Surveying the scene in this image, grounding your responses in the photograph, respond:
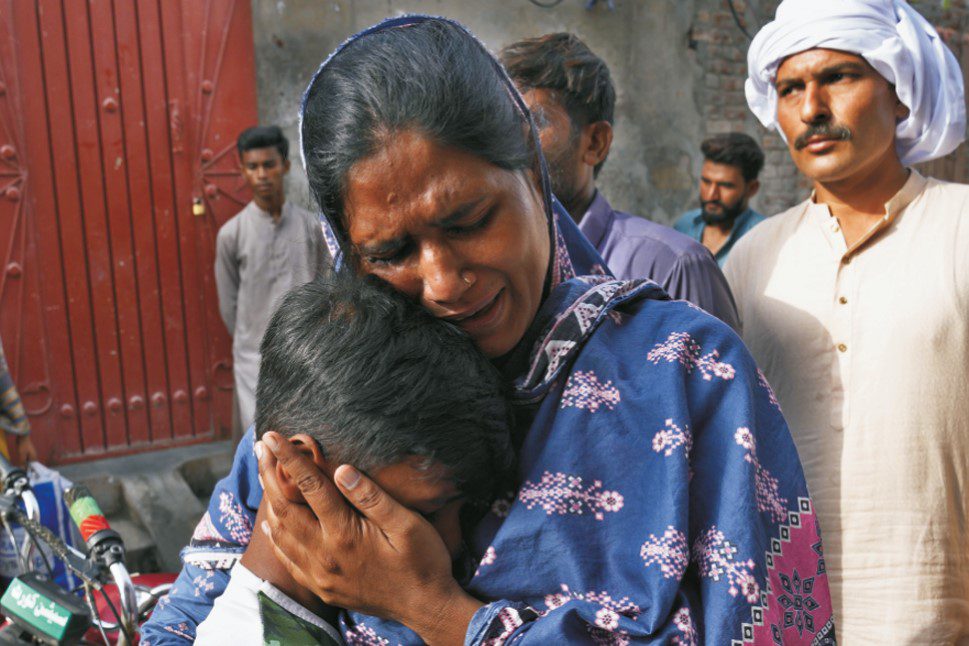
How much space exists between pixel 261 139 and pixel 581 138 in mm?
3112

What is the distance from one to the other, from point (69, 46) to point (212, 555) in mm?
4555

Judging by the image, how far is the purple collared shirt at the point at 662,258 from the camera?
2328mm

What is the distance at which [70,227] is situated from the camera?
519 cm

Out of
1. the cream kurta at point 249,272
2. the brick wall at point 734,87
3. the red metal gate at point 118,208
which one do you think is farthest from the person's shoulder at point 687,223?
the red metal gate at point 118,208

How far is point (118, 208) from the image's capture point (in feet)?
17.5

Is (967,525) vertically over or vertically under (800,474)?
under

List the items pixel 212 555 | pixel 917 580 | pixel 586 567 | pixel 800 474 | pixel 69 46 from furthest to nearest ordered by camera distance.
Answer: pixel 69 46 < pixel 917 580 < pixel 212 555 < pixel 800 474 < pixel 586 567

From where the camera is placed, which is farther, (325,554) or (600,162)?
(600,162)

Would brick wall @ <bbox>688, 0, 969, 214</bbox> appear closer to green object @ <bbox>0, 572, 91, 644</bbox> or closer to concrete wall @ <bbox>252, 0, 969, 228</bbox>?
concrete wall @ <bbox>252, 0, 969, 228</bbox>

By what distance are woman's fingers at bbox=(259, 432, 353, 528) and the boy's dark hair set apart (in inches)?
1.4

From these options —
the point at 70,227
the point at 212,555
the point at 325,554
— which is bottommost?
the point at 70,227

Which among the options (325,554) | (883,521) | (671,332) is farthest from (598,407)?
(883,521)

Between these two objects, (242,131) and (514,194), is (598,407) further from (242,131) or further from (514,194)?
(242,131)

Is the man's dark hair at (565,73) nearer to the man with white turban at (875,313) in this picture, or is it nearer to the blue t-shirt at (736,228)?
the man with white turban at (875,313)
